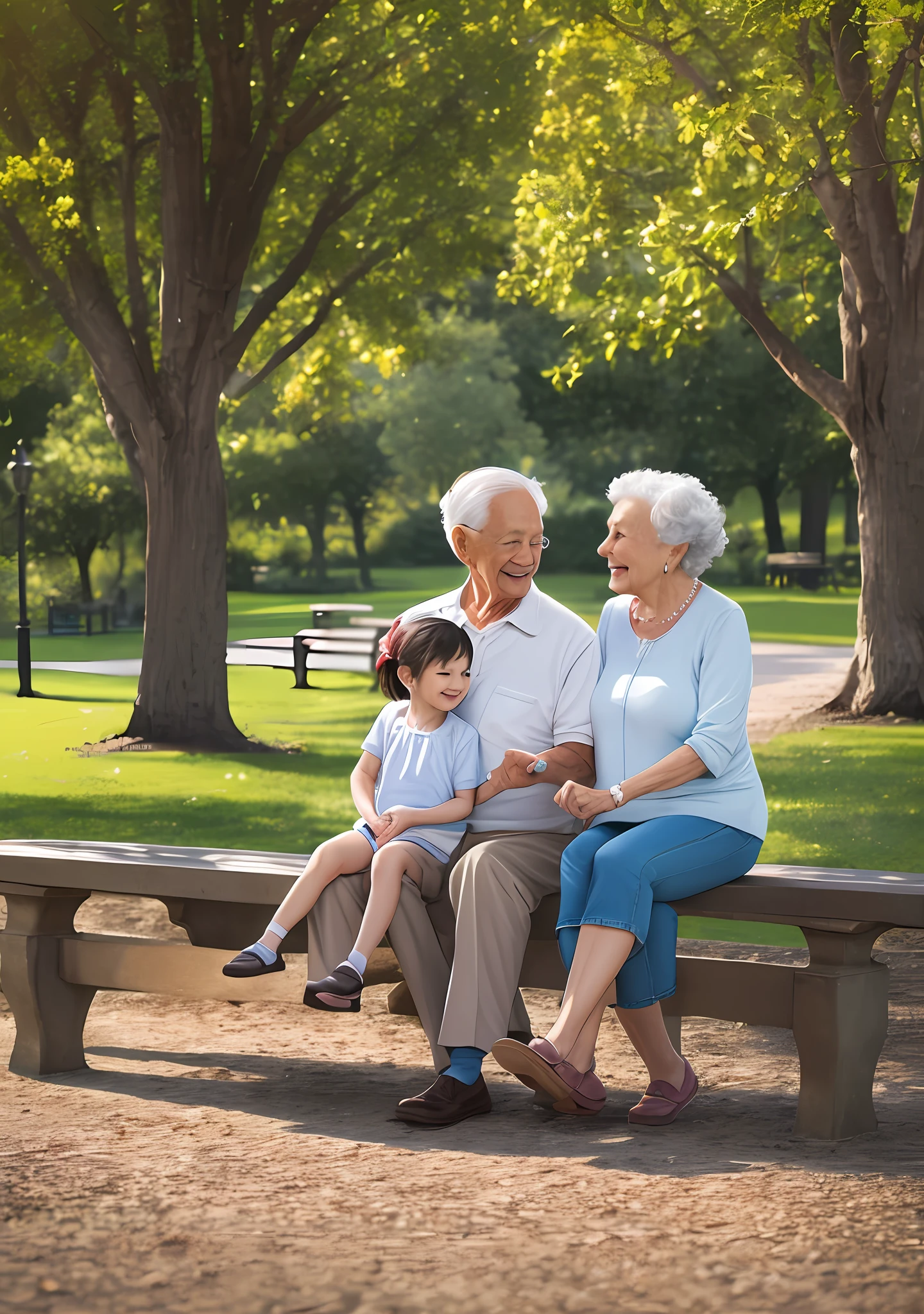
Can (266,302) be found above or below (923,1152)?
above

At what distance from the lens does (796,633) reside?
22641mm

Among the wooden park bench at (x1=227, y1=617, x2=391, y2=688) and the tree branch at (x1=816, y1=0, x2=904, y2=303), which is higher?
the tree branch at (x1=816, y1=0, x2=904, y2=303)

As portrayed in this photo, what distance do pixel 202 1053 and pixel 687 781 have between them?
2.01 metres

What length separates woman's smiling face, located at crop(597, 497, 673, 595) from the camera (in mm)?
3971

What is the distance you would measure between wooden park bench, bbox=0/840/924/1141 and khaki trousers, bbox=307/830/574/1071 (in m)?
0.15

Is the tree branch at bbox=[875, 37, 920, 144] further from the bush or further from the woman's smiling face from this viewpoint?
the bush

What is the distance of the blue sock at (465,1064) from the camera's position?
377cm

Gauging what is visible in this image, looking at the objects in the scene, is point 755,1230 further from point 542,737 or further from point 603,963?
point 542,737

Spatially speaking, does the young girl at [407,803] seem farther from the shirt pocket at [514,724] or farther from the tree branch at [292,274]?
the tree branch at [292,274]

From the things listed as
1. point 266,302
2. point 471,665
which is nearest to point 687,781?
point 471,665

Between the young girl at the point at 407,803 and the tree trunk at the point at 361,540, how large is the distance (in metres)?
17.1

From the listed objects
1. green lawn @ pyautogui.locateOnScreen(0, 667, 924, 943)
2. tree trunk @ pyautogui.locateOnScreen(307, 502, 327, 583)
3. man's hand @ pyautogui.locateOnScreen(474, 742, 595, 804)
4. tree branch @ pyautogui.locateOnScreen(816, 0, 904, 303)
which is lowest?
green lawn @ pyautogui.locateOnScreen(0, 667, 924, 943)

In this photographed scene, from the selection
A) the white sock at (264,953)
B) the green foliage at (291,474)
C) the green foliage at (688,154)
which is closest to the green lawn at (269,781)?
the green foliage at (688,154)

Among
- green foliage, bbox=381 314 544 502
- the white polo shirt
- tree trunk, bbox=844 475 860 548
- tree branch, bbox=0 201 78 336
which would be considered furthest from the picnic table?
tree trunk, bbox=844 475 860 548
